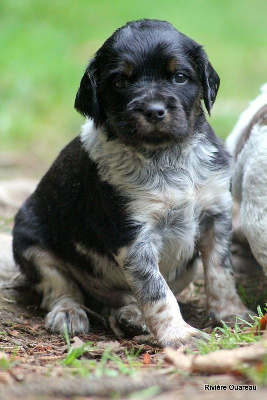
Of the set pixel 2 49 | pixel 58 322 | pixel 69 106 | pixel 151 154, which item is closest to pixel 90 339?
pixel 58 322

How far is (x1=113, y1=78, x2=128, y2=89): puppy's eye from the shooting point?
5.11 m

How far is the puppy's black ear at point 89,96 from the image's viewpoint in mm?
5333

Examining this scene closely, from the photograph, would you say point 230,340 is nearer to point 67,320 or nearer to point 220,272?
point 220,272

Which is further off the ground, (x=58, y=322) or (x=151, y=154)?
(x=151, y=154)

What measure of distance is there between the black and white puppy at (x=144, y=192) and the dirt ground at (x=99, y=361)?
21cm

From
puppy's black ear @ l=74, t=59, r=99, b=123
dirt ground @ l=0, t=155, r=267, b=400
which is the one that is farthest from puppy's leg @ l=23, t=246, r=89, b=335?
puppy's black ear @ l=74, t=59, r=99, b=123

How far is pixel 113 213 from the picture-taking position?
5.27 metres

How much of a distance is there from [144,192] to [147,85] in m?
0.77

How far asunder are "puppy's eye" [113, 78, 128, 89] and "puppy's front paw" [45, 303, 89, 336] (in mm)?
1862

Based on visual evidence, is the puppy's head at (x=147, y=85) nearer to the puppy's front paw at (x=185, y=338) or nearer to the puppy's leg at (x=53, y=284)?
the puppy's front paw at (x=185, y=338)

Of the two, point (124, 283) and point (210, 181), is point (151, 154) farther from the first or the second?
point (124, 283)

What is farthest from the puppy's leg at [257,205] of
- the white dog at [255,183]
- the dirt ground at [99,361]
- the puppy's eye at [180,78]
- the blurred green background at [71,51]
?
the blurred green background at [71,51]

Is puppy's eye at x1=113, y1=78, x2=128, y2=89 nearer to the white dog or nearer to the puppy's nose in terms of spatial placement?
the puppy's nose

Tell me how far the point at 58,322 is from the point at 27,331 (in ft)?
0.84
